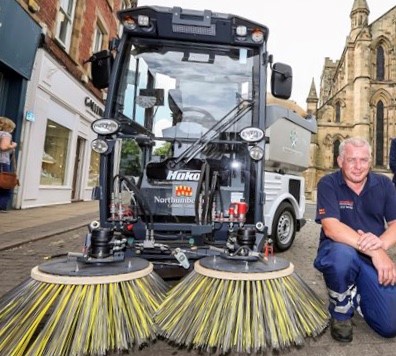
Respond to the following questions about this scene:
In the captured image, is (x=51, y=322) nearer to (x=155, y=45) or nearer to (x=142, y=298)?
(x=142, y=298)

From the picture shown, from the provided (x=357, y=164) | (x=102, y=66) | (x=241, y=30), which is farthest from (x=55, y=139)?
(x=357, y=164)

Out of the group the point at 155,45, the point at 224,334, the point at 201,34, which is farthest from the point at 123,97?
the point at 224,334

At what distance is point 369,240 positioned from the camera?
7.40ft

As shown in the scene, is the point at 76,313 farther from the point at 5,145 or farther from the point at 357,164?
the point at 5,145

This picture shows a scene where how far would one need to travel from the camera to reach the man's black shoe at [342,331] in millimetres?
2174

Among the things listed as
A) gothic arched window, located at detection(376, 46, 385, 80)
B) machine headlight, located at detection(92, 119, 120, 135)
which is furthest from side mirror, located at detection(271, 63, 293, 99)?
gothic arched window, located at detection(376, 46, 385, 80)

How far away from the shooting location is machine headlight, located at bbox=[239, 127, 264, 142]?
2947 millimetres

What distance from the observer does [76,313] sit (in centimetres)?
168

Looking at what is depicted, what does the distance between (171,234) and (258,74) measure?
179cm

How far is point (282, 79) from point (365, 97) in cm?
3346

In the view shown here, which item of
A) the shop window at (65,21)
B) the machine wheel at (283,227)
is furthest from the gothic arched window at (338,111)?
the machine wheel at (283,227)

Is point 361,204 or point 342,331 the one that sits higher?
point 361,204

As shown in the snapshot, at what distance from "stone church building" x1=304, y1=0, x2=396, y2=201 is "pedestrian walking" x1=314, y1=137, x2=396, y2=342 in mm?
30649

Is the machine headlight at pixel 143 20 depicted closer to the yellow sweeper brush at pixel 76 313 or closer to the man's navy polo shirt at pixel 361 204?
the man's navy polo shirt at pixel 361 204
